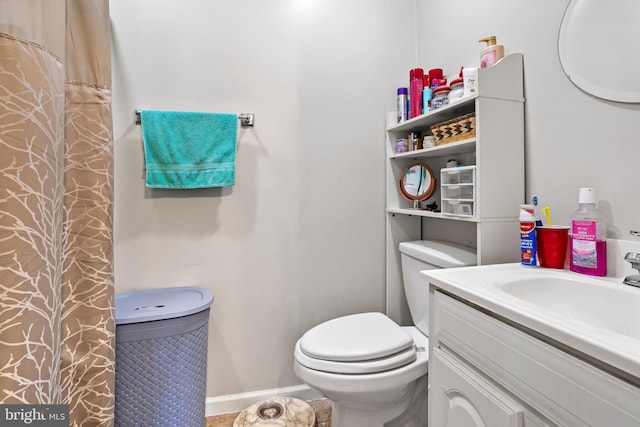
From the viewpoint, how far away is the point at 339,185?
155cm

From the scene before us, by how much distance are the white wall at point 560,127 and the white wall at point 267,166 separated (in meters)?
0.59

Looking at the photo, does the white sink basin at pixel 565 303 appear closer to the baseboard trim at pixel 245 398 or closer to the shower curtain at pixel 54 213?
the shower curtain at pixel 54 213

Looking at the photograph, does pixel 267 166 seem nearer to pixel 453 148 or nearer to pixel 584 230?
pixel 453 148

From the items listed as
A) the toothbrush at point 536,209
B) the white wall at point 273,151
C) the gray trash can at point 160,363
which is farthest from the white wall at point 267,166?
the toothbrush at point 536,209

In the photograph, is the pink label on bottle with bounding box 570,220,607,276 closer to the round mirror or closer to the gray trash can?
the round mirror

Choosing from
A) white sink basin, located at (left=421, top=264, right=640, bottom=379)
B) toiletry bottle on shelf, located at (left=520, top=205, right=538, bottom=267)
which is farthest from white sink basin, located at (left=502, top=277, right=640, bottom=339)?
toiletry bottle on shelf, located at (left=520, top=205, right=538, bottom=267)

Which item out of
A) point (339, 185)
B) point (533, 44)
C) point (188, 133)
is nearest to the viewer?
point (533, 44)

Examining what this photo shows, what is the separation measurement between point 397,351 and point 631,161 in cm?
84

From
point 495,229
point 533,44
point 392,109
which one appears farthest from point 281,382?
point 533,44

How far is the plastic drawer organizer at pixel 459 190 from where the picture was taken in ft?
3.37

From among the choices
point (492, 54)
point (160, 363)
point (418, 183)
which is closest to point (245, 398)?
point (160, 363)

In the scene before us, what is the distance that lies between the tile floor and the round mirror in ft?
3.46

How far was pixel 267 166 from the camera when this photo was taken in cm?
146

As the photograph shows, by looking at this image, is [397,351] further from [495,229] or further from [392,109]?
[392,109]
